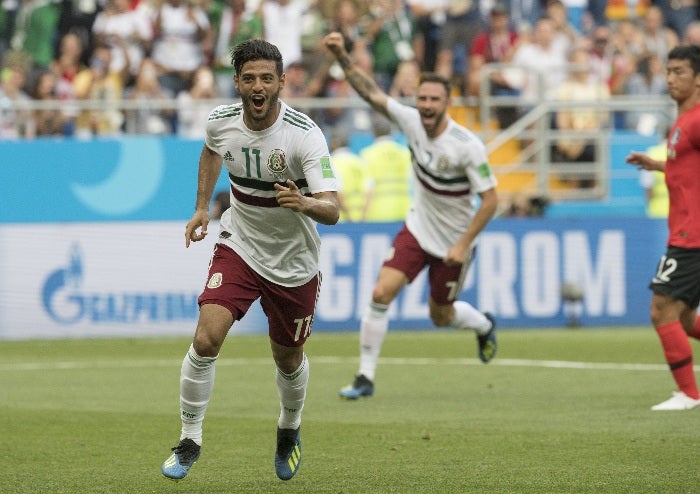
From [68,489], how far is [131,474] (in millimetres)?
562

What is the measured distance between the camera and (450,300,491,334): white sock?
13.2 meters

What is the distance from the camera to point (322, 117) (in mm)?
20156

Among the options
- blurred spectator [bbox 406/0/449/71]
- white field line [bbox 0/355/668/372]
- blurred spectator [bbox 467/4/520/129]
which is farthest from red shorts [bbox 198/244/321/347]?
blurred spectator [bbox 406/0/449/71]

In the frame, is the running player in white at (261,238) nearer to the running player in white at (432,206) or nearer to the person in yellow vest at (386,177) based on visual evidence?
the running player in white at (432,206)

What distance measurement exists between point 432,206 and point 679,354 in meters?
2.86

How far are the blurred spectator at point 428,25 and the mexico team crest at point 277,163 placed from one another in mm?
14709

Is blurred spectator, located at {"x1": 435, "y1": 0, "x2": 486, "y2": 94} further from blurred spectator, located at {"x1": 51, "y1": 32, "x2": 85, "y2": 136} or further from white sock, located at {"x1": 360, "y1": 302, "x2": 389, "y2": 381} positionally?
white sock, located at {"x1": 360, "y1": 302, "x2": 389, "y2": 381}

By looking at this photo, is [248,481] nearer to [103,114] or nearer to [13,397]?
[13,397]

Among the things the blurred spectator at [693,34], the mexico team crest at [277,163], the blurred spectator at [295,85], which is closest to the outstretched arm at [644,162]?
the mexico team crest at [277,163]

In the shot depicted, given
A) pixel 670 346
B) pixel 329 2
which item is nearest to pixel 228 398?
pixel 670 346

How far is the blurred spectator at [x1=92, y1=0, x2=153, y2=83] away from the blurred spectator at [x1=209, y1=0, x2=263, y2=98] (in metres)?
0.99

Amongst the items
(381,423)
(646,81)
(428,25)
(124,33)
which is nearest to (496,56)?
(428,25)

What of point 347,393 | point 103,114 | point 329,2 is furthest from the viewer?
point 329,2

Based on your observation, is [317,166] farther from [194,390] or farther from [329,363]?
[329,363]
